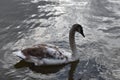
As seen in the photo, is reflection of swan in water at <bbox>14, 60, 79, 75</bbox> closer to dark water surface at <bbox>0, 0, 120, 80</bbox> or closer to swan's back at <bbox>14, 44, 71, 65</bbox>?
dark water surface at <bbox>0, 0, 120, 80</bbox>

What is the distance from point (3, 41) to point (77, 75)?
2588 mm

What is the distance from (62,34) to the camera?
410 inches

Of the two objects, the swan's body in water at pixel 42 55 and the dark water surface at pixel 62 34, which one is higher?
the swan's body in water at pixel 42 55

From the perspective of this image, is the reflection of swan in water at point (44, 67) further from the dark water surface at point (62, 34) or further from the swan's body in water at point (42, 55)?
the swan's body in water at point (42, 55)

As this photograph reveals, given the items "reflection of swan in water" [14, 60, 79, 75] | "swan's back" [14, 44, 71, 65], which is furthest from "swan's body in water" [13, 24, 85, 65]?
"reflection of swan in water" [14, 60, 79, 75]

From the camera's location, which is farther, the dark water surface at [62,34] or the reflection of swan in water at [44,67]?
the reflection of swan in water at [44,67]

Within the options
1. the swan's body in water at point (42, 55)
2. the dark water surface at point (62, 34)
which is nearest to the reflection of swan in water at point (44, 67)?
the dark water surface at point (62, 34)

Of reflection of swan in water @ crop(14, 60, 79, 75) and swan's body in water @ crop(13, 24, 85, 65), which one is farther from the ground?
swan's body in water @ crop(13, 24, 85, 65)

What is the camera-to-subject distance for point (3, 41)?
9.95 m

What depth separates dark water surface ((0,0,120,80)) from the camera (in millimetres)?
8578

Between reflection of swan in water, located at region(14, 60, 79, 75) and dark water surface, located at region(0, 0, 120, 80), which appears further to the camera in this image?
reflection of swan in water, located at region(14, 60, 79, 75)

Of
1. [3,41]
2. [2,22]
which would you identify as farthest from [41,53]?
[2,22]

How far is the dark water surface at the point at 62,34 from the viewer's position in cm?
858

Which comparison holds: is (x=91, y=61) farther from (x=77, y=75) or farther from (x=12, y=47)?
(x=12, y=47)
